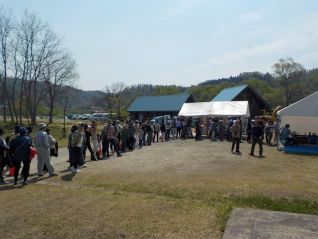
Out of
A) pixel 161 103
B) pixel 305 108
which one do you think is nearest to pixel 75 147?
pixel 305 108

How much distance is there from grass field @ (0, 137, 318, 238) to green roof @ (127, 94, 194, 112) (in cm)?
3697

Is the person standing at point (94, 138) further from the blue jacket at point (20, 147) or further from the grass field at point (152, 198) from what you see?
the blue jacket at point (20, 147)

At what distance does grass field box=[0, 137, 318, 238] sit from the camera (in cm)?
706

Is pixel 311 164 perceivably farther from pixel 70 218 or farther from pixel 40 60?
pixel 40 60

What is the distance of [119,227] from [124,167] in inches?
270

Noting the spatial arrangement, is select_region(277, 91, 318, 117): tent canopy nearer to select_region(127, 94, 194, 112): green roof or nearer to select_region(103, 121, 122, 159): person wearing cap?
select_region(103, 121, 122, 159): person wearing cap

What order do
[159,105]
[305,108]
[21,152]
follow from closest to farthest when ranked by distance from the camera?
[21,152] → [305,108] → [159,105]

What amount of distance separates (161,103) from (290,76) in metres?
35.5

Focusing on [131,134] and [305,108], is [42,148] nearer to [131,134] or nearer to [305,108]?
[131,134]

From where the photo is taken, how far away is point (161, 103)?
54000mm

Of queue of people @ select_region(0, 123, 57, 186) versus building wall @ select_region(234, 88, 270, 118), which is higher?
building wall @ select_region(234, 88, 270, 118)

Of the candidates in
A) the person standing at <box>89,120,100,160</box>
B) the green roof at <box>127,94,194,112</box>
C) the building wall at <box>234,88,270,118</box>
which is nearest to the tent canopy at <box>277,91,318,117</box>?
the person standing at <box>89,120,100,160</box>

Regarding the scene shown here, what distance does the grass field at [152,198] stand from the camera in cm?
706

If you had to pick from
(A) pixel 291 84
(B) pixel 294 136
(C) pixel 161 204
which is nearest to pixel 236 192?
(C) pixel 161 204
